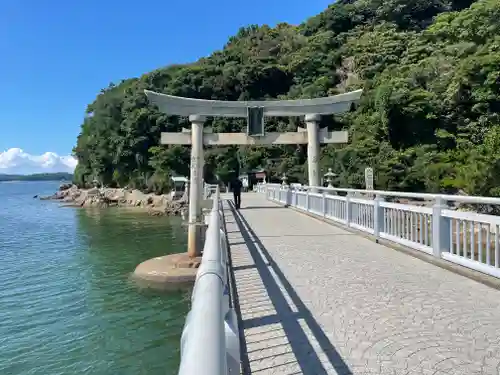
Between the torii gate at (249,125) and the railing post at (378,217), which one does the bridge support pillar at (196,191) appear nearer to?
the torii gate at (249,125)

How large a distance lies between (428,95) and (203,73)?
3225cm

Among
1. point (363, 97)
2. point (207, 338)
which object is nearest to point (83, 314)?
point (207, 338)

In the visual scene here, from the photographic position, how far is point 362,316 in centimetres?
402

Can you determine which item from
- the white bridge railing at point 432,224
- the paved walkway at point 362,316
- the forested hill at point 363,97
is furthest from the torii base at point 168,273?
the forested hill at point 363,97

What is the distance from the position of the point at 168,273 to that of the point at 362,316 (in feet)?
36.7

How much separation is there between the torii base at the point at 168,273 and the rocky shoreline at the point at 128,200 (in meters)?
25.0

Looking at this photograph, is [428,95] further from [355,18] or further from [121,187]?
[121,187]

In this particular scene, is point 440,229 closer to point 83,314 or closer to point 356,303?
point 356,303

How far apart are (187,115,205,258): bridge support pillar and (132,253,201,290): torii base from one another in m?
0.66

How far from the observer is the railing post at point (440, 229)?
6.46 m

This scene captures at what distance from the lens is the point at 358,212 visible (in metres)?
10.4

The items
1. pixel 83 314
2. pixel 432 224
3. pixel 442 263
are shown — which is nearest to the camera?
pixel 442 263

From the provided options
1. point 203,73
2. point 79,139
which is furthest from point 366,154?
point 79,139

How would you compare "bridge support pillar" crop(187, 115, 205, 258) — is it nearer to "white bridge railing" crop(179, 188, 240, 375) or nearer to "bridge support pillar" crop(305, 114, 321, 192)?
"bridge support pillar" crop(305, 114, 321, 192)
